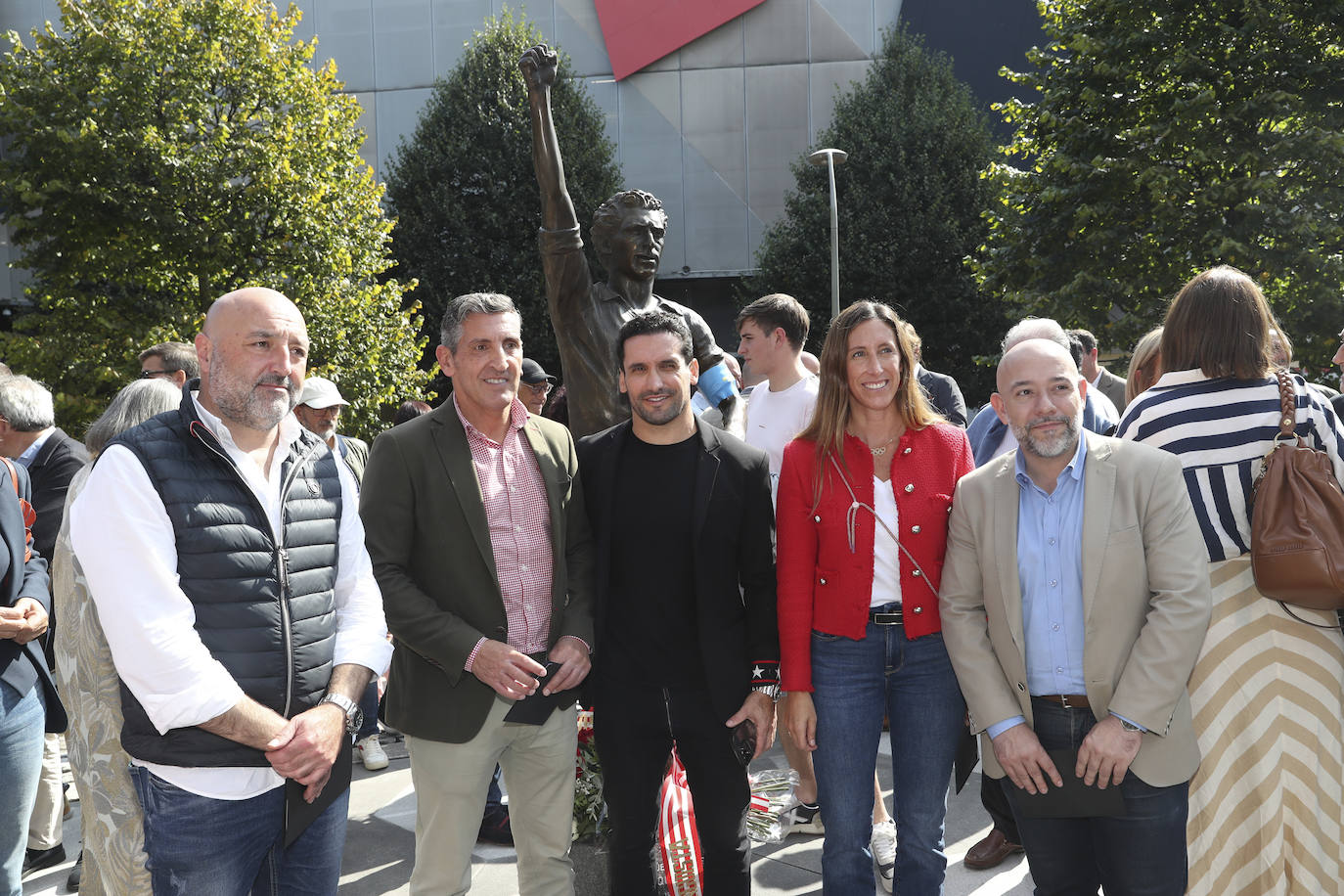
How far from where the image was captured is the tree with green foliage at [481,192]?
2125cm

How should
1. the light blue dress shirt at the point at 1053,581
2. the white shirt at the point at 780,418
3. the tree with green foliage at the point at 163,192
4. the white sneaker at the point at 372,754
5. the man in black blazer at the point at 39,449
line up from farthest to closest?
the tree with green foliage at the point at 163,192 < the white sneaker at the point at 372,754 < the white shirt at the point at 780,418 < the man in black blazer at the point at 39,449 < the light blue dress shirt at the point at 1053,581

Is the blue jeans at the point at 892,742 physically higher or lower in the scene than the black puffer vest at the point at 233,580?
lower

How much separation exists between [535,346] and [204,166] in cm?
744

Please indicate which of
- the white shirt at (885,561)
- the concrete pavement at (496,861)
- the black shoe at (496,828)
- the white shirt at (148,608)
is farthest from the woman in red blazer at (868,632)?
the black shoe at (496,828)

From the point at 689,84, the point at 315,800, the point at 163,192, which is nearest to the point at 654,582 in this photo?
the point at 315,800

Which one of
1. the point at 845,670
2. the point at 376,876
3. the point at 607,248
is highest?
the point at 607,248

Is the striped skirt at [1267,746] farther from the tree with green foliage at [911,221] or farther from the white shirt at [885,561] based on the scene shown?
the tree with green foliage at [911,221]

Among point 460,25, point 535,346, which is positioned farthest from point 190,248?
point 460,25

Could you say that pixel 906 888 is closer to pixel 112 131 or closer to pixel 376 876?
pixel 376 876

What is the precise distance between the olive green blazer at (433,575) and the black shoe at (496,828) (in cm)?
188

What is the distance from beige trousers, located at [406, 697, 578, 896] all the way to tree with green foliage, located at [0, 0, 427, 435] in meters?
15.4

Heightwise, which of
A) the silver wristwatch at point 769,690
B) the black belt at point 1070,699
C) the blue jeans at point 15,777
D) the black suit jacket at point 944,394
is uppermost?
the black suit jacket at point 944,394

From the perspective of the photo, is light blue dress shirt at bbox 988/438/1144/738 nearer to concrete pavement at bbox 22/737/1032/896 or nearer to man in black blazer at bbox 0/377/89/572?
concrete pavement at bbox 22/737/1032/896

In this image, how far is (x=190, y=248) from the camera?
17.1m
